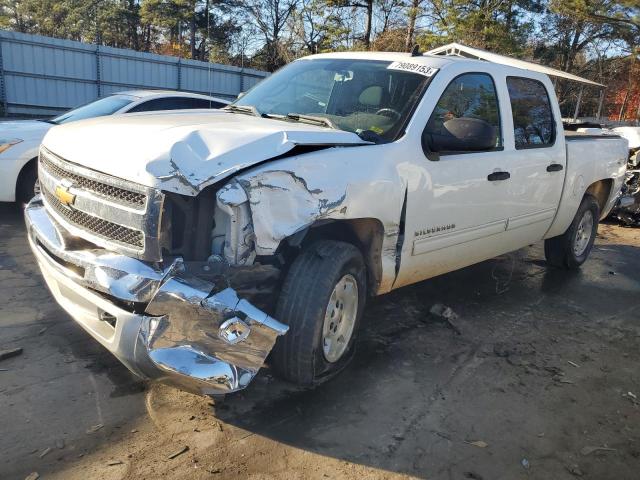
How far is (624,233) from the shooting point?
31.1 feet

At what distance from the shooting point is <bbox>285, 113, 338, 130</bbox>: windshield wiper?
363cm

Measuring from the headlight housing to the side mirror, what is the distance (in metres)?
4.83

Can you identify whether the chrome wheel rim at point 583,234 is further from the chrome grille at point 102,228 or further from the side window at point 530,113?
the chrome grille at point 102,228

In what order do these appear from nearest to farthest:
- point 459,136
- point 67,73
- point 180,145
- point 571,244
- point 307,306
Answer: point 180,145, point 307,306, point 459,136, point 571,244, point 67,73

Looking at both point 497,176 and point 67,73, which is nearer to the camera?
point 497,176

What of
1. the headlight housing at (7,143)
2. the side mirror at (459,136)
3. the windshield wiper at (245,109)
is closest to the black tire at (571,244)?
the side mirror at (459,136)

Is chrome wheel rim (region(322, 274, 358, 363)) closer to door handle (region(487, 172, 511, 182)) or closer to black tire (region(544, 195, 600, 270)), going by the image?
door handle (region(487, 172, 511, 182))

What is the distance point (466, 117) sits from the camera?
4.07 m

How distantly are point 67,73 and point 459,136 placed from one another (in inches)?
671

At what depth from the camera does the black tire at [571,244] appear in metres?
6.31

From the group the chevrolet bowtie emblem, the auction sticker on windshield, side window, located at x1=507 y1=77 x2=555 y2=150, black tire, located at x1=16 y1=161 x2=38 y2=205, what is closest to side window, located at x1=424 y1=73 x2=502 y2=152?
the auction sticker on windshield

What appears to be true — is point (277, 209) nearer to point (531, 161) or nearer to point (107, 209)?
point (107, 209)

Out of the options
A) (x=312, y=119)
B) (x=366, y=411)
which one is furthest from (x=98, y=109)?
(x=366, y=411)

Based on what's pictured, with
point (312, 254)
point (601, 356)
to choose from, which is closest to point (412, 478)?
point (312, 254)
